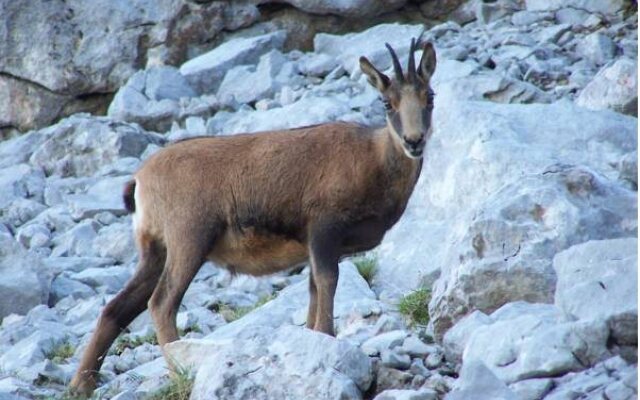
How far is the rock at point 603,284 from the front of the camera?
6.96m

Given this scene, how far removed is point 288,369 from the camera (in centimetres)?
738

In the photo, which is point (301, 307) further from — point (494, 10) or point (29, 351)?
point (494, 10)

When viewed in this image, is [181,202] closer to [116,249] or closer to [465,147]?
[465,147]

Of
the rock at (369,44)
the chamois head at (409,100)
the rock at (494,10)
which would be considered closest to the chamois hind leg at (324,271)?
the chamois head at (409,100)

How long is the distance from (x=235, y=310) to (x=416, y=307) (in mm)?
2692

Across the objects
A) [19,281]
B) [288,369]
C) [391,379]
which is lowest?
[19,281]

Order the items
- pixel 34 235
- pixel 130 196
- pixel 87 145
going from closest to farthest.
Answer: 1. pixel 130 196
2. pixel 34 235
3. pixel 87 145

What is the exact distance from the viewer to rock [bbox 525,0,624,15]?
18984 mm

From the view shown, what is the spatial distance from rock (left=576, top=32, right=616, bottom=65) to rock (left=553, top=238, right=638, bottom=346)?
1002cm

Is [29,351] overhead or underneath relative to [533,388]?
underneath

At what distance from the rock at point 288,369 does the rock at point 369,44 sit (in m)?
10.6

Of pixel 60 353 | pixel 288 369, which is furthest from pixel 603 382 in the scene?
pixel 60 353

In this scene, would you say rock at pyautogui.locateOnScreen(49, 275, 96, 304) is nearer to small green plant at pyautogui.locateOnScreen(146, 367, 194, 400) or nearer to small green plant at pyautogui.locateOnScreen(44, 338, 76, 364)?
small green plant at pyautogui.locateOnScreen(44, 338, 76, 364)

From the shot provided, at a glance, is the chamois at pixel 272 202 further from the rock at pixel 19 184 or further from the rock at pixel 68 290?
the rock at pixel 19 184
